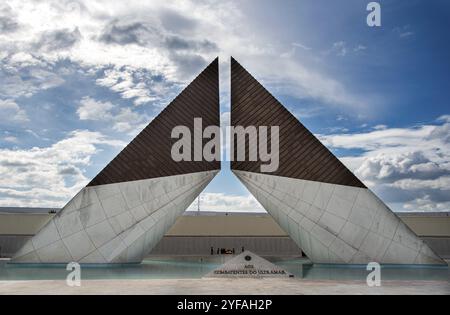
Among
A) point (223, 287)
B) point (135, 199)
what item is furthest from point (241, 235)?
point (223, 287)

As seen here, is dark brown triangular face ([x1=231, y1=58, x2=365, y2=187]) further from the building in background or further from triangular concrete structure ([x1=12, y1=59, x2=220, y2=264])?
the building in background

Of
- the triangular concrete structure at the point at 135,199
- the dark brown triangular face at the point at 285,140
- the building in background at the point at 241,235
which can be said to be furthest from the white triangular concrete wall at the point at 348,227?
the building in background at the point at 241,235

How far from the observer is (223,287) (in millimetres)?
12477

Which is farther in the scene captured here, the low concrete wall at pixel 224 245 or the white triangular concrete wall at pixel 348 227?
the low concrete wall at pixel 224 245

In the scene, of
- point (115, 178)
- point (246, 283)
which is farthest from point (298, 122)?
point (246, 283)

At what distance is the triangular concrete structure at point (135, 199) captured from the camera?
66.9 ft

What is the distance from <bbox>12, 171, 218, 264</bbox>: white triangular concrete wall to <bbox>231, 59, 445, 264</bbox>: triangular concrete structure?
14.2ft

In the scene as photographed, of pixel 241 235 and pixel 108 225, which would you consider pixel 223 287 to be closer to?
pixel 108 225

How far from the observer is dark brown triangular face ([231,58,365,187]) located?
69.7ft

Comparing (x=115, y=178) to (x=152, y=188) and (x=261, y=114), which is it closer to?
(x=152, y=188)

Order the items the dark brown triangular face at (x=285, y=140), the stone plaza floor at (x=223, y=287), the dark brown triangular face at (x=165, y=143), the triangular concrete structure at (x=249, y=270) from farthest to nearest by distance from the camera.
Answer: the dark brown triangular face at (x=165, y=143) < the dark brown triangular face at (x=285, y=140) < the triangular concrete structure at (x=249, y=270) < the stone plaza floor at (x=223, y=287)

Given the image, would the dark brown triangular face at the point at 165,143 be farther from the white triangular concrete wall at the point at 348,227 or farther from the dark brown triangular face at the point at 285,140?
the white triangular concrete wall at the point at 348,227

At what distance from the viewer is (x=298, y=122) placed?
2202 cm
